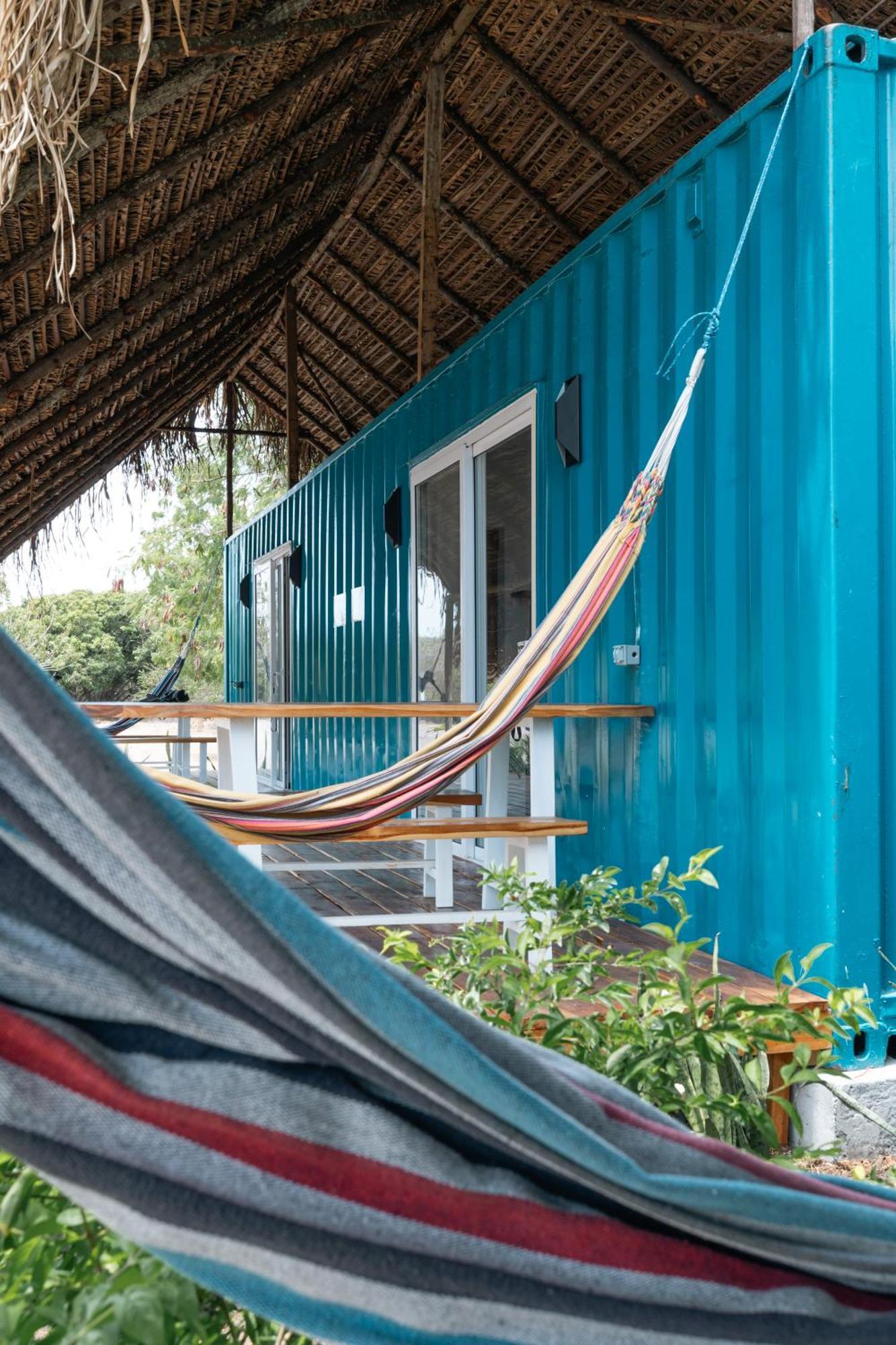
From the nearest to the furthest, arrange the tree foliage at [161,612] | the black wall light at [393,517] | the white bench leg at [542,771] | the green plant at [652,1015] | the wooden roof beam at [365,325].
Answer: the green plant at [652,1015] → the white bench leg at [542,771] → the black wall light at [393,517] → the wooden roof beam at [365,325] → the tree foliage at [161,612]

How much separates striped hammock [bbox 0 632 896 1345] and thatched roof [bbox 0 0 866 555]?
9.72 ft

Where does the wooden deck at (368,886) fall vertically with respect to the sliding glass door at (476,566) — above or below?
below

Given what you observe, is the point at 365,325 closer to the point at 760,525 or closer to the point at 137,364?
the point at 137,364

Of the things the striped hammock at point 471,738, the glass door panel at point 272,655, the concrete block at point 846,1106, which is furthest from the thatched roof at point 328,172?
the concrete block at point 846,1106

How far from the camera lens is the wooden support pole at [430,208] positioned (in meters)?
5.25

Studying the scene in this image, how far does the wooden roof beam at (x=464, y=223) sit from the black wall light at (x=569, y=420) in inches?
109

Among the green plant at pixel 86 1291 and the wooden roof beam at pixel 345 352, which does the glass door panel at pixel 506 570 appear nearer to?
the green plant at pixel 86 1291

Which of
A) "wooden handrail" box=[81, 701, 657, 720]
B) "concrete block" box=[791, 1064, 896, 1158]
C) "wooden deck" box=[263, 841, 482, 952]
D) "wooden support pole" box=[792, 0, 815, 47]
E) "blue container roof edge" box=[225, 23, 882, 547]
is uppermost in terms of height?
"wooden support pole" box=[792, 0, 815, 47]

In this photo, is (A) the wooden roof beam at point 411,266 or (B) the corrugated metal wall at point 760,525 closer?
(B) the corrugated metal wall at point 760,525

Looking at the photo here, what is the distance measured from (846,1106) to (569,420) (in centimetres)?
225

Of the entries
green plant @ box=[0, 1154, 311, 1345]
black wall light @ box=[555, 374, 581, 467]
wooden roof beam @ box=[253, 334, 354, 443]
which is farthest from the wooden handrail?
wooden roof beam @ box=[253, 334, 354, 443]

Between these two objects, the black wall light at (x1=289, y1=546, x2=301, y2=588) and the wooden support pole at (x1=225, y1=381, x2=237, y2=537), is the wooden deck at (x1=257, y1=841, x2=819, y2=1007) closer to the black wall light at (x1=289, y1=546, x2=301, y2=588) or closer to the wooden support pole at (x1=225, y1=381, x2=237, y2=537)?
the black wall light at (x1=289, y1=546, x2=301, y2=588)

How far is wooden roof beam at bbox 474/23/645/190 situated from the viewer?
5.10 metres

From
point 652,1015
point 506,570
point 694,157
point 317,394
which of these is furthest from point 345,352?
point 652,1015
